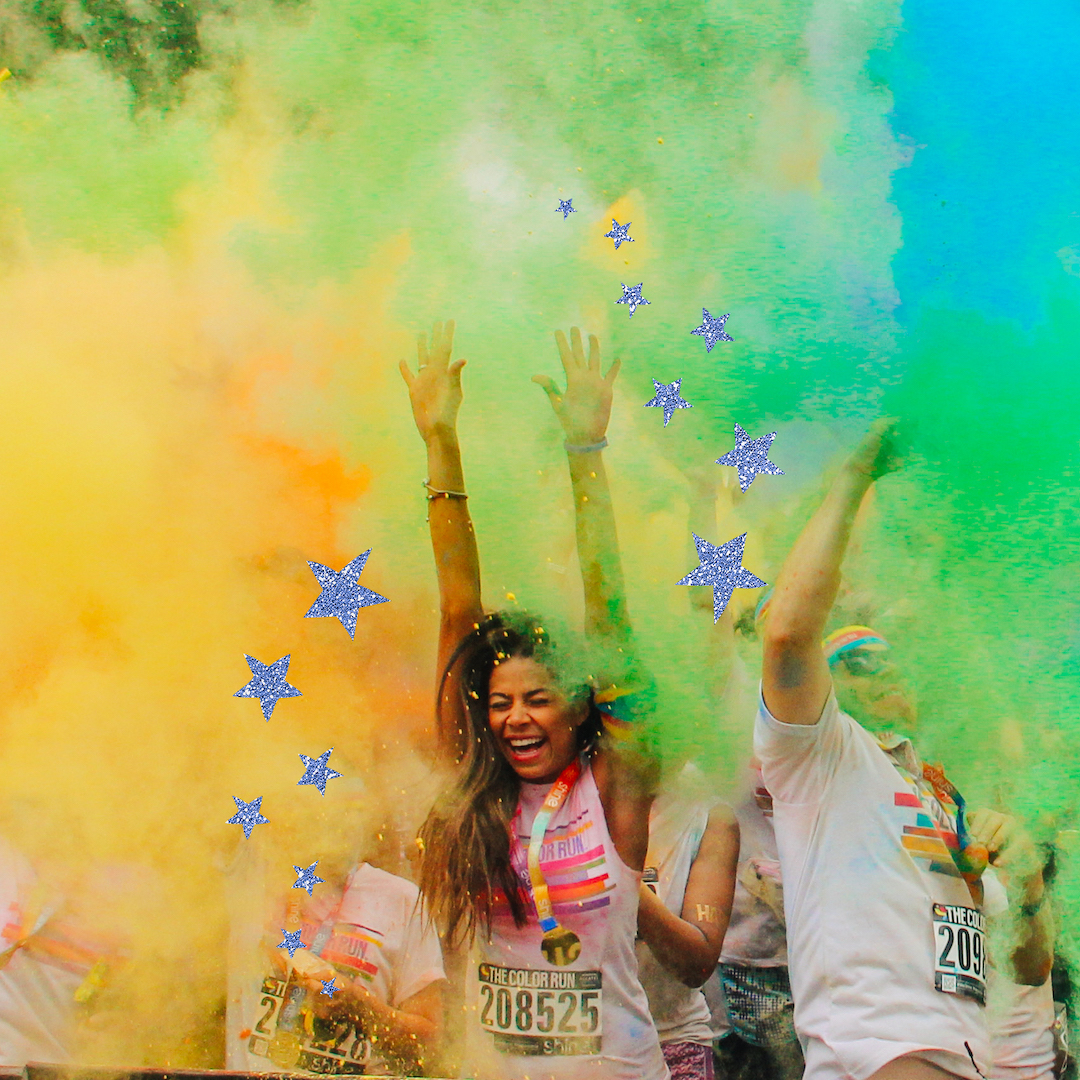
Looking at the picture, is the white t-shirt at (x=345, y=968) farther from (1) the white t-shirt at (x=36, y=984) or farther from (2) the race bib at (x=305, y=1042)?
(1) the white t-shirt at (x=36, y=984)

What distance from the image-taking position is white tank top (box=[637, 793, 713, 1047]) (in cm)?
217

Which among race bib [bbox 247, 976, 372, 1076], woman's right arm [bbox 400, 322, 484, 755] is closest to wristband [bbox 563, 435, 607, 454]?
woman's right arm [bbox 400, 322, 484, 755]

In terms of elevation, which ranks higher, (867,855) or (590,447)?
(590,447)

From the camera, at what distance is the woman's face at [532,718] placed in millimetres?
2205

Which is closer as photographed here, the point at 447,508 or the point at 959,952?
the point at 959,952

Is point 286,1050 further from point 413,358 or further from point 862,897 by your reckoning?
point 413,358

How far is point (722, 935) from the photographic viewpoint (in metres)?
2.16

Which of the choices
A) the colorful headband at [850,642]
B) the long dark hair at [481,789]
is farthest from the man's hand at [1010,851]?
the long dark hair at [481,789]

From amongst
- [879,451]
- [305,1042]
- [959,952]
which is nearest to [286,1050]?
[305,1042]

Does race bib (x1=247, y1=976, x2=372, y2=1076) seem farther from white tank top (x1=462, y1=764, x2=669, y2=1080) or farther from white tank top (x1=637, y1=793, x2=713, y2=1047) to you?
white tank top (x1=637, y1=793, x2=713, y2=1047)

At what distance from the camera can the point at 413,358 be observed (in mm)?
2312

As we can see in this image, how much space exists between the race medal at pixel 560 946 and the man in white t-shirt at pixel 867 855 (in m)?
0.48

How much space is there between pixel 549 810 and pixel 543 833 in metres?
0.05

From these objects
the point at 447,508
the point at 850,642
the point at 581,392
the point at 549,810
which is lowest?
the point at 549,810
